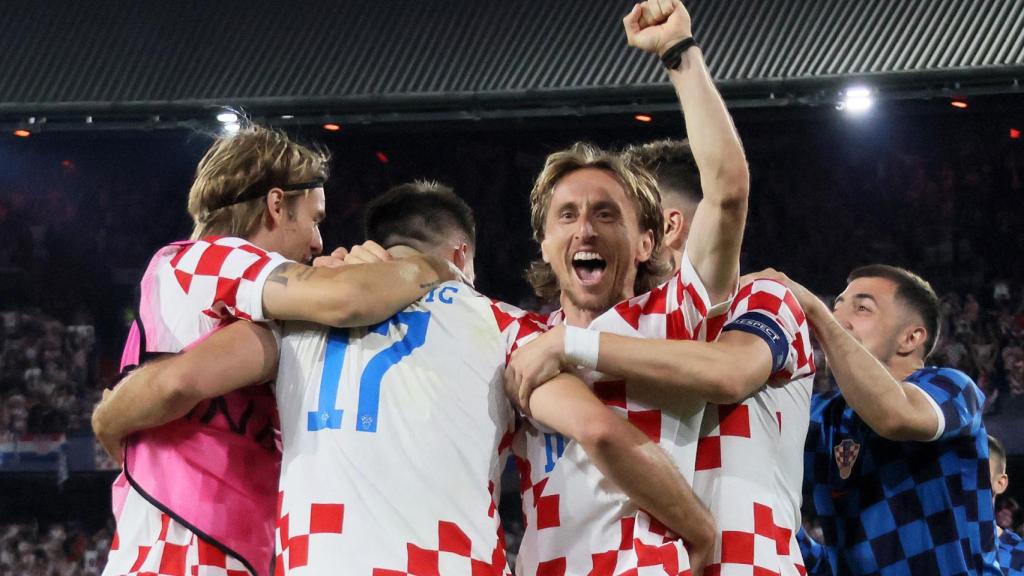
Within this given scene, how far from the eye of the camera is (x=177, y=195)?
51.0ft

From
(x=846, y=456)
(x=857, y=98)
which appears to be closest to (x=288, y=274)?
(x=846, y=456)

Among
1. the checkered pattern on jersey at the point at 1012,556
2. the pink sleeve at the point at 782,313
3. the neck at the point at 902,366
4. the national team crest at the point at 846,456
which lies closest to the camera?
the pink sleeve at the point at 782,313

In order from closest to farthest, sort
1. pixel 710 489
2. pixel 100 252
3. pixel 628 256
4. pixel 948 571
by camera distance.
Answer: pixel 710 489
pixel 628 256
pixel 948 571
pixel 100 252

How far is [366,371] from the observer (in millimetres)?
3240

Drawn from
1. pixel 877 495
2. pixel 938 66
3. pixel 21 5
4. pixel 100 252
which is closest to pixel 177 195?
pixel 100 252

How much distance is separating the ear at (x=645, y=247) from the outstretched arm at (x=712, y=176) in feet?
1.48

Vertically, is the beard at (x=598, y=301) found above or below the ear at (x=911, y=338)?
below

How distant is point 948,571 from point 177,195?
1250 cm

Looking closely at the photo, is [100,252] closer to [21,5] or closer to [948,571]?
[21,5]

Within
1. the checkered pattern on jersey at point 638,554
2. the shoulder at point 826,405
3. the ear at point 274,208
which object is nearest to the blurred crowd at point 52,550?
the shoulder at point 826,405

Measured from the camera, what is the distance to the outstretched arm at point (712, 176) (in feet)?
10.2

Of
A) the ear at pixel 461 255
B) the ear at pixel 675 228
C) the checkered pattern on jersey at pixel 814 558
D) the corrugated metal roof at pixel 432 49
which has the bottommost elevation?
the checkered pattern on jersey at pixel 814 558

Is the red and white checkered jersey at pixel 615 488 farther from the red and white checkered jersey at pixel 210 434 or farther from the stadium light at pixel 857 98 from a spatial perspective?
the stadium light at pixel 857 98

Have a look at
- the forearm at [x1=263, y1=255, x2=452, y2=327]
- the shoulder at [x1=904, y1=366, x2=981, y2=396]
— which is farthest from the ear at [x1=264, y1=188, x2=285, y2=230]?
the shoulder at [x1=904, y1=366, x2=981, y2=396]
